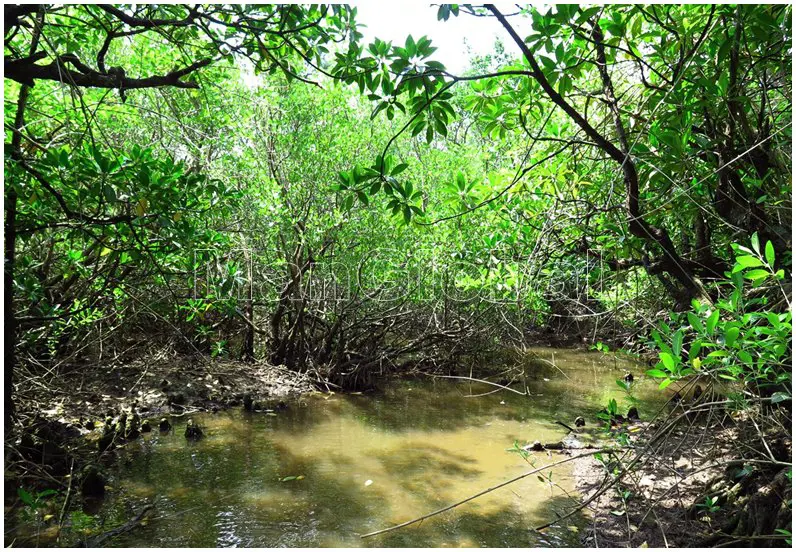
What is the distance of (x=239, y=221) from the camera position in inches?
325

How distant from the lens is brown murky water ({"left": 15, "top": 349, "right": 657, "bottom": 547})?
13.9 ft

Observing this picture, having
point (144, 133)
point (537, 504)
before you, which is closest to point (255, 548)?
point (537, 504)

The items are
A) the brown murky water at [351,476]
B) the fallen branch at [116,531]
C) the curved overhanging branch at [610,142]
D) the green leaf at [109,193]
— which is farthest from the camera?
the brown murky water at [351,476]

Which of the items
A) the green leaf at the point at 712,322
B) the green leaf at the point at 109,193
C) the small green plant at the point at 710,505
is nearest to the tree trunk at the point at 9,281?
the green leaf at the point at 109,193

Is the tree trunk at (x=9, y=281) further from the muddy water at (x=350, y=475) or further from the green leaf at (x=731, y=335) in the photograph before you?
the green leaf at (x=731, y=335)

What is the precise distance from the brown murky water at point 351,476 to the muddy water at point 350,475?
0.05ft

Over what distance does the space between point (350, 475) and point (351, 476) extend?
1.3 inches

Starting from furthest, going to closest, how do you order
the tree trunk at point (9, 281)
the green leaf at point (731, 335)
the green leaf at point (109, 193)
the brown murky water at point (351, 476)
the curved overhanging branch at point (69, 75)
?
the brown murky water at point (351, 476)
the green leaf at point (109, 193)
the tree trunk at point (9, 281)
the curved overhanging branch at point (69, 75)
the green leaf at point (731, 335)

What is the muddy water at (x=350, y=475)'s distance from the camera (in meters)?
4.23

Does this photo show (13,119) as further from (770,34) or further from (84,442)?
(770,34)

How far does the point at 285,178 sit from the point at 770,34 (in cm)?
697

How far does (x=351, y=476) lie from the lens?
18.1ft

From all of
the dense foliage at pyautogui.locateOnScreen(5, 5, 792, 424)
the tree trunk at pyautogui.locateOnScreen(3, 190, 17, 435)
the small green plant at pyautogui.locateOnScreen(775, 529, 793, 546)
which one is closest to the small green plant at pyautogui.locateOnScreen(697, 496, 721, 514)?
the small green plant at pyautogui.locateOnScreen(775, 529, 793, 546)

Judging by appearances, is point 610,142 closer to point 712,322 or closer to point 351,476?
point 712,322
